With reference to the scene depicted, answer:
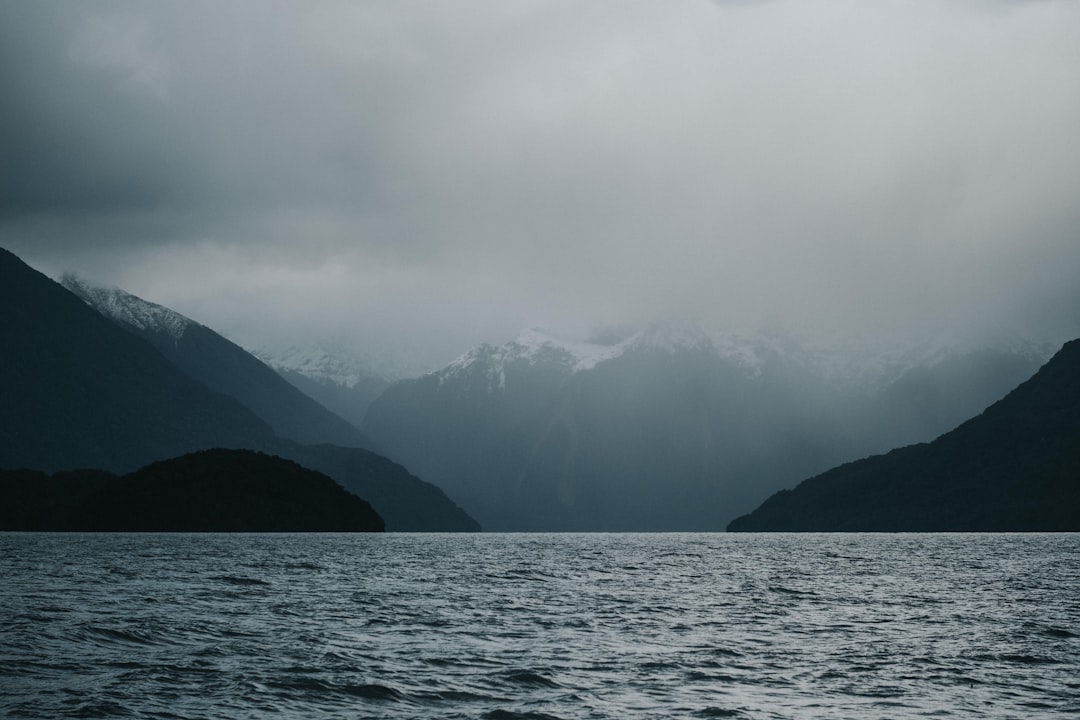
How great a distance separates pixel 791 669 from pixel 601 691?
10006 millimetres

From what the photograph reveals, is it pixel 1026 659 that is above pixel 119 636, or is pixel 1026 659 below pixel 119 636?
below

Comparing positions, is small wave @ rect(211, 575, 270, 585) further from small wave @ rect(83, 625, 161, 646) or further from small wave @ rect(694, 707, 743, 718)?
small wave @ rect(694, 707, 743, 718)

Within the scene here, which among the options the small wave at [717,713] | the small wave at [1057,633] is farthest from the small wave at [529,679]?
the small wave at [1057,633]

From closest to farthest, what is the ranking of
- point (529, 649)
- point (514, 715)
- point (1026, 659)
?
point (514, 715) → point (1026, 659) → point (529, 649)

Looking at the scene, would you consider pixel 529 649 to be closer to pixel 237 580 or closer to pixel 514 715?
pixel 514 715

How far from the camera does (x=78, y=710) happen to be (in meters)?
32.6

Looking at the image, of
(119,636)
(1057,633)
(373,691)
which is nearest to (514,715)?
(373,691)

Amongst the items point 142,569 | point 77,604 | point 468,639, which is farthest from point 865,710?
point 142,569

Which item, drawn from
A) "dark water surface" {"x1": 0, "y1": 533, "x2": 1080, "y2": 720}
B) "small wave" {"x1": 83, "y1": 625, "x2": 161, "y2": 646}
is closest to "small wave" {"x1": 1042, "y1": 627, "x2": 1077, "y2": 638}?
"dark water surface" {"x1": 0, "y1": 533, "x2": 1080, "y2": 720}

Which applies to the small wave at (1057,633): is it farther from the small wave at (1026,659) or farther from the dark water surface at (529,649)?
the small wave at (1026,659)

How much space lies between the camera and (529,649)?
48.8 m

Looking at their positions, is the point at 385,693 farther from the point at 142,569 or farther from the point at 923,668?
the point at 142,569

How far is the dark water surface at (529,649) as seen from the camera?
3531cm

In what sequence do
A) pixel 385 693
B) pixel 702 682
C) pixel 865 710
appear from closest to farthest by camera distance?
1. pixel 865 710
2. pixel 385 693
3. pixel 702 682
